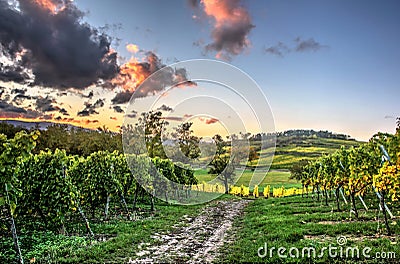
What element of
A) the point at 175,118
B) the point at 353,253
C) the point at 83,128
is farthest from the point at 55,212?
the point at 83,128

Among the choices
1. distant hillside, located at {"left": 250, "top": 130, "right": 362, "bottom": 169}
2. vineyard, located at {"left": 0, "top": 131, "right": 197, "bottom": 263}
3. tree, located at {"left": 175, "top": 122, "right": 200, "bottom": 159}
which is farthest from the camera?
distant hillside, located at {"left": 250, "top": 130, "right": 362, "bottom": 169}

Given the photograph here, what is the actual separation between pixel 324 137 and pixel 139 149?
99.4 meters

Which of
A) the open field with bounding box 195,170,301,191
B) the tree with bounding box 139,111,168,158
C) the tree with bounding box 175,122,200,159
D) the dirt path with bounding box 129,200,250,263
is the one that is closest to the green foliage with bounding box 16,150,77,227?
the dirt path with bounding box 129,200,250,263

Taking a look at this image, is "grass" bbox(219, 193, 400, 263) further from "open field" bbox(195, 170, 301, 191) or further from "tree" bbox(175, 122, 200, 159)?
"open field" bbox(195, 170, 301, 191)

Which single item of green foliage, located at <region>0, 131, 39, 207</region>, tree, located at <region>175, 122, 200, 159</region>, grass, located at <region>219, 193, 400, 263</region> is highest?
tree, located at <region>175, 122, 200, 159</region>

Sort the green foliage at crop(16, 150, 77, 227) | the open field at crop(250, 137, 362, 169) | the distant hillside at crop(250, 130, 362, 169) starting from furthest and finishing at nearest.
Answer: the distant hillside at crop(250, 130, 362, 169) < the open field at crop(250, 137, 362, 169) < the green foliage at crop(16, 150, 77, 227)

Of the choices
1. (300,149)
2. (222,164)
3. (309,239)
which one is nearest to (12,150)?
(309,239)

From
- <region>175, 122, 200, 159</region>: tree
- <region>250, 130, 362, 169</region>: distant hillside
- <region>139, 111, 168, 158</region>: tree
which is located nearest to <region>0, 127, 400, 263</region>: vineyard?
<region>175, 122, 200, 159</region>: tree

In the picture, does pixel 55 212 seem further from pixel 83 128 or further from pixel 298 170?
pixel 83 128

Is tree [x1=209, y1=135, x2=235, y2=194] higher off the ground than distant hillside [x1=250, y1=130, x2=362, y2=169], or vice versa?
distant hillside [x1=250, y1=130, x2=362, y2=169]

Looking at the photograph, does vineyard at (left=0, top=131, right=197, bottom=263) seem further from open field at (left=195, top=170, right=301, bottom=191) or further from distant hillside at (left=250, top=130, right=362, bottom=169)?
distant hillside at (left=250, top=130, right=362, bottom=169)

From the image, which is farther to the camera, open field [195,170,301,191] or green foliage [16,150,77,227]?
open field [195,170,301,191]

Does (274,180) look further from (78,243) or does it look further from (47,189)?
(78,243)

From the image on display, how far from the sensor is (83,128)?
6875 centimetres
